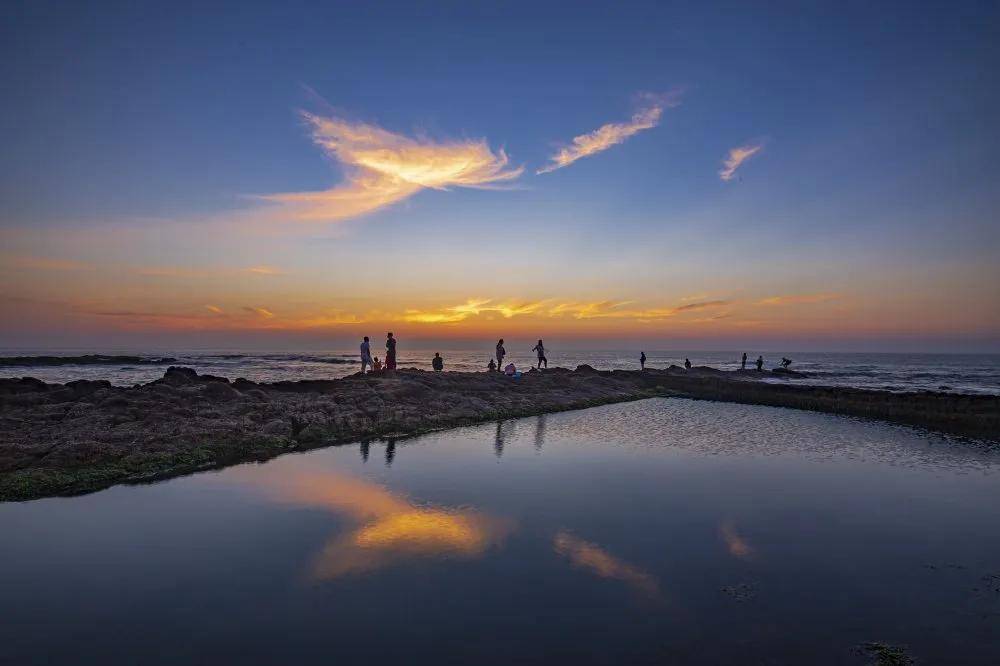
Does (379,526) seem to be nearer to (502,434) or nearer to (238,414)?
(502,434)

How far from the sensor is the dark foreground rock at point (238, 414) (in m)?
16.9

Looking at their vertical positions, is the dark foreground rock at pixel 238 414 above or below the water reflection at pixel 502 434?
above

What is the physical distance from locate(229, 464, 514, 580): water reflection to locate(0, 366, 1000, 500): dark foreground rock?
4600 millimetres

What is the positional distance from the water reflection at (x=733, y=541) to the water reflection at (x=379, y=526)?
16.8 feet

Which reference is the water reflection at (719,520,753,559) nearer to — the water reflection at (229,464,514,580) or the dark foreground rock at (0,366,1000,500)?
the water reflection at (229,464,514,580)

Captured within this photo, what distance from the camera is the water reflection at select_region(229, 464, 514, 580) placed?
10.7 m

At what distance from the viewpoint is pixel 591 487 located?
16.4m

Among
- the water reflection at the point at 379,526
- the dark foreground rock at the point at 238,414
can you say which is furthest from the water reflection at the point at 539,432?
the water reflection at the point at 379,526

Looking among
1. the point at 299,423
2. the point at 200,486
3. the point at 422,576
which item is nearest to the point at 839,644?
the point at 422,576

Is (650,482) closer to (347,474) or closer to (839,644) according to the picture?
(839,644)

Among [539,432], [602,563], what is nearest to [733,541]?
[602,563]

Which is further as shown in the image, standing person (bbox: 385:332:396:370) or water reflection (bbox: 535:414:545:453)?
standing person (bbox: 385:332:396:370)

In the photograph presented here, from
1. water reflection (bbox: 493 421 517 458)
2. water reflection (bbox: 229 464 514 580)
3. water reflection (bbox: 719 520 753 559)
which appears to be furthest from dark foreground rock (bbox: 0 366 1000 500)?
water reflection (bbox: 719 520 753 559)

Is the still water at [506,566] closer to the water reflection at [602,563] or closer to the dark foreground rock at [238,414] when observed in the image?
the water reflection at [602,563]
